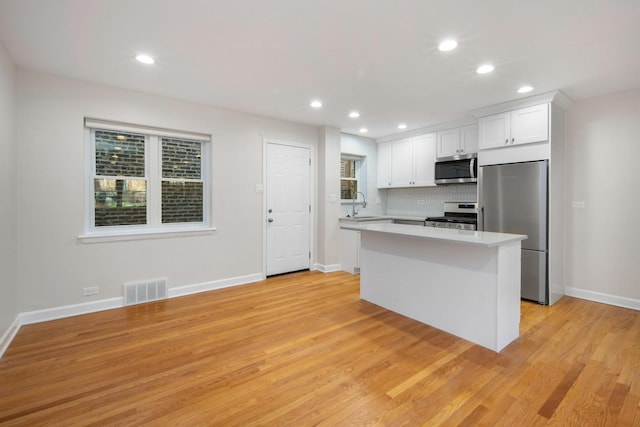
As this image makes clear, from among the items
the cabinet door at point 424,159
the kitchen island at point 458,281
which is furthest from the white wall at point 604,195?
the kitchen island at point 458,281

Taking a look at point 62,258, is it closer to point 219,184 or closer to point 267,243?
point 219,184

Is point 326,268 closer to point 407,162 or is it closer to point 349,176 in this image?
point 349,176

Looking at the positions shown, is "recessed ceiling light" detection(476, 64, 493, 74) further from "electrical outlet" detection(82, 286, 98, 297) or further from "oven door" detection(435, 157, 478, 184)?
"electrical outlet" detection(82, 286, 98, 297)

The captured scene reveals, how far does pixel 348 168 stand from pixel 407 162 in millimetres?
1141

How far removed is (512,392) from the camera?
1892mm

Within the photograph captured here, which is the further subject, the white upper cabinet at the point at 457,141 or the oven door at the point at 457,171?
the white upper cabinet at the point at 457,141

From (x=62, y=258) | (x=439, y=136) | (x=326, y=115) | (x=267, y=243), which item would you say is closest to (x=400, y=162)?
(x=439, y=136)

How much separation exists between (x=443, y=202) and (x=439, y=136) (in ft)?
3.83

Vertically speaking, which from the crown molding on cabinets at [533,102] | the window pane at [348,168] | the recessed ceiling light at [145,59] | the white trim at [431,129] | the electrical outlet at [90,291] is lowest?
the electrical outlet at [90,291]

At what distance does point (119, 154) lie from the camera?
11.4 feet

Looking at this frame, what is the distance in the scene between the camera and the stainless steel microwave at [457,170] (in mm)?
4328

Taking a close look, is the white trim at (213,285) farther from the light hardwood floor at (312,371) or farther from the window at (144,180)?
the window at (144,180)

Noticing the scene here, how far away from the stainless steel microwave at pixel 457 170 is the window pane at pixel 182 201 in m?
3.74

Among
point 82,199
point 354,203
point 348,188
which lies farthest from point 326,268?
point 82,199
